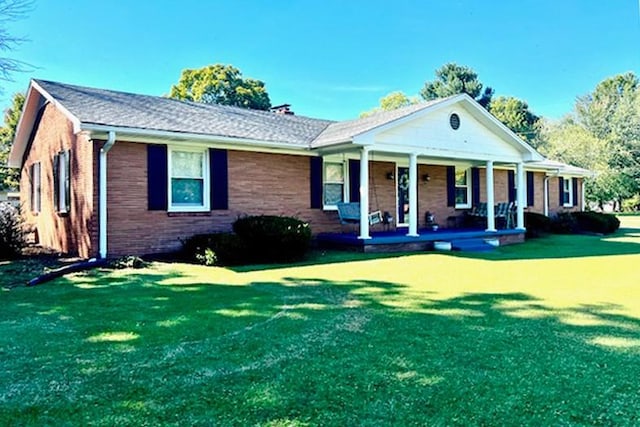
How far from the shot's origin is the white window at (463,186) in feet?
57.4

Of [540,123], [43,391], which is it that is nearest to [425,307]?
[43,391]

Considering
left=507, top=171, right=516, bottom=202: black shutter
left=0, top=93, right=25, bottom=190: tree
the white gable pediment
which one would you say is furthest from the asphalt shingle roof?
left=0, top=93, right=25, bottom=190: tree

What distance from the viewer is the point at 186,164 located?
36.2ft

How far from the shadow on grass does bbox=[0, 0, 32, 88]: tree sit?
263 inches

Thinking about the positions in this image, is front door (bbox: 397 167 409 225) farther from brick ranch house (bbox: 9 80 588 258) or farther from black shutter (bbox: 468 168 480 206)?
black shutter (bbox: 468 168 480 206)

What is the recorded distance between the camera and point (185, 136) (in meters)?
10.4

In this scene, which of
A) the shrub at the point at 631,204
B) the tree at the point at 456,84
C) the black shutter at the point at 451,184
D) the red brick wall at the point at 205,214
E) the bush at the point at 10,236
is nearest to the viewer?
the red brick wall at the point at 205,214

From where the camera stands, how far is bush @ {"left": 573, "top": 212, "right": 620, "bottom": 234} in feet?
63.1

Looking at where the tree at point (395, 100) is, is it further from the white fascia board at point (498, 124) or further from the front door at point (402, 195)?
the front door at point (402, 195)

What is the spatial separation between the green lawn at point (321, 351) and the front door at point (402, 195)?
25.4 ft

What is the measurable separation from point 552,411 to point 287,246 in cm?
752

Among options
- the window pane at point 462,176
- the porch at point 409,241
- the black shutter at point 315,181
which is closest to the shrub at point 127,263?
the porch at point 409,241

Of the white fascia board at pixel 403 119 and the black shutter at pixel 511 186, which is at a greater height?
the white fascia board at pixel 403 119

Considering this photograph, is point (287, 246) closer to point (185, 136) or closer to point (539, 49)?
point (185, 136)
